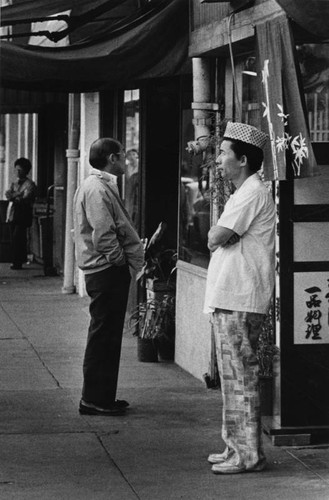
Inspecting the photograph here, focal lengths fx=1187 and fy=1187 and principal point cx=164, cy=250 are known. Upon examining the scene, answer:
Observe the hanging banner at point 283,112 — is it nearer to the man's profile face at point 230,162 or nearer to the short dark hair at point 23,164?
the man's profile face at point 230,162

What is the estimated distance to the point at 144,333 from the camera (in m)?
10.6

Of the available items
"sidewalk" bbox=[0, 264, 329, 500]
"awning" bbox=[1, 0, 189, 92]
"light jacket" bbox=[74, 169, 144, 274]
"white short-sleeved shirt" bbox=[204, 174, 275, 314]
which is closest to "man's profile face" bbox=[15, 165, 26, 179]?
"sidewalk" bbox=[0, 264, 329, 500]

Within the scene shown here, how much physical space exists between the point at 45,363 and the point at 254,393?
418 cm

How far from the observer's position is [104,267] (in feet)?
27.5

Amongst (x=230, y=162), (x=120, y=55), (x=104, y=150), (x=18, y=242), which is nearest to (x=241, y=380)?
(x=230, y=162)

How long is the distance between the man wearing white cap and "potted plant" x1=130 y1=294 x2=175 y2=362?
3.81 metres

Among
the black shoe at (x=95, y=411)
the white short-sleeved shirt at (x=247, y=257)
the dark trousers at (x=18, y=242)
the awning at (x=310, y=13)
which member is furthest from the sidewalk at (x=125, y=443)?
the dark trousers at (x=18, y=242)

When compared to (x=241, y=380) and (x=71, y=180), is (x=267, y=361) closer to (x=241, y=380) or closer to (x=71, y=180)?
(x=241, y=380)

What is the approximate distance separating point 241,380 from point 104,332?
1927 mm

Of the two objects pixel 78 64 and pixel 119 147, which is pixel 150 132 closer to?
pixel 78 64

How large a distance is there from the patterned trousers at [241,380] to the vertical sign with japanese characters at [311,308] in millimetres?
692

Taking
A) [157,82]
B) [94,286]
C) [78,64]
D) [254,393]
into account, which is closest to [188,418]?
[94,286]

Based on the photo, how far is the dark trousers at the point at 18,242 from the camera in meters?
19.3

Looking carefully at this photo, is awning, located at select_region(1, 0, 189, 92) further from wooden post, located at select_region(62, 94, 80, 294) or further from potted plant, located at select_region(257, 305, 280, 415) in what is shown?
wooden post, located at select_region(62, 94, 80, 294)
